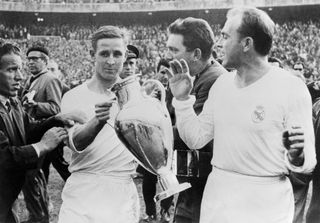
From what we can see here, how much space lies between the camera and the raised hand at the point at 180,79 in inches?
82.8

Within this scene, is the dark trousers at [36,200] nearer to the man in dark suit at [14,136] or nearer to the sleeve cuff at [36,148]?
the man in dark suit at [14,136]

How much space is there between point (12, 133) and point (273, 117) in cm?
138

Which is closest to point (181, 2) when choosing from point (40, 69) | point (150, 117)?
point (40, 69)

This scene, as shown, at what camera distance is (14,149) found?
2473 millimetres

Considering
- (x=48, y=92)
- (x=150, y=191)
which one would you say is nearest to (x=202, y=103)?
(x=150, y=191)

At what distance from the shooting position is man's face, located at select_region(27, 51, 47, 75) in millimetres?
5164

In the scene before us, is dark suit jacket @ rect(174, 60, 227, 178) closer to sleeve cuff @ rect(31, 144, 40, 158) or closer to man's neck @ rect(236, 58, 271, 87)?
man's neck @ rect(236, 58, 271, 87)

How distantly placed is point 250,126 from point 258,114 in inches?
2.4

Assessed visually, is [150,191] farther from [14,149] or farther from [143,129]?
[143,129]

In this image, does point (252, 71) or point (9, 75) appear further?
point (9, 75)

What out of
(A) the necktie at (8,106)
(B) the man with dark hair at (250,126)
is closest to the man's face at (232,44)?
(B) the man with dark hair at (250,126)

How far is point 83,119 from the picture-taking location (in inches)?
92.8

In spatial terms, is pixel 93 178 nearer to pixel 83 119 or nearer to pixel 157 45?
pixel 83 119

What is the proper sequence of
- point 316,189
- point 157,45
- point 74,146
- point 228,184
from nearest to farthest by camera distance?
point 228,184, point 74,146, point 316,189, point 157,45
